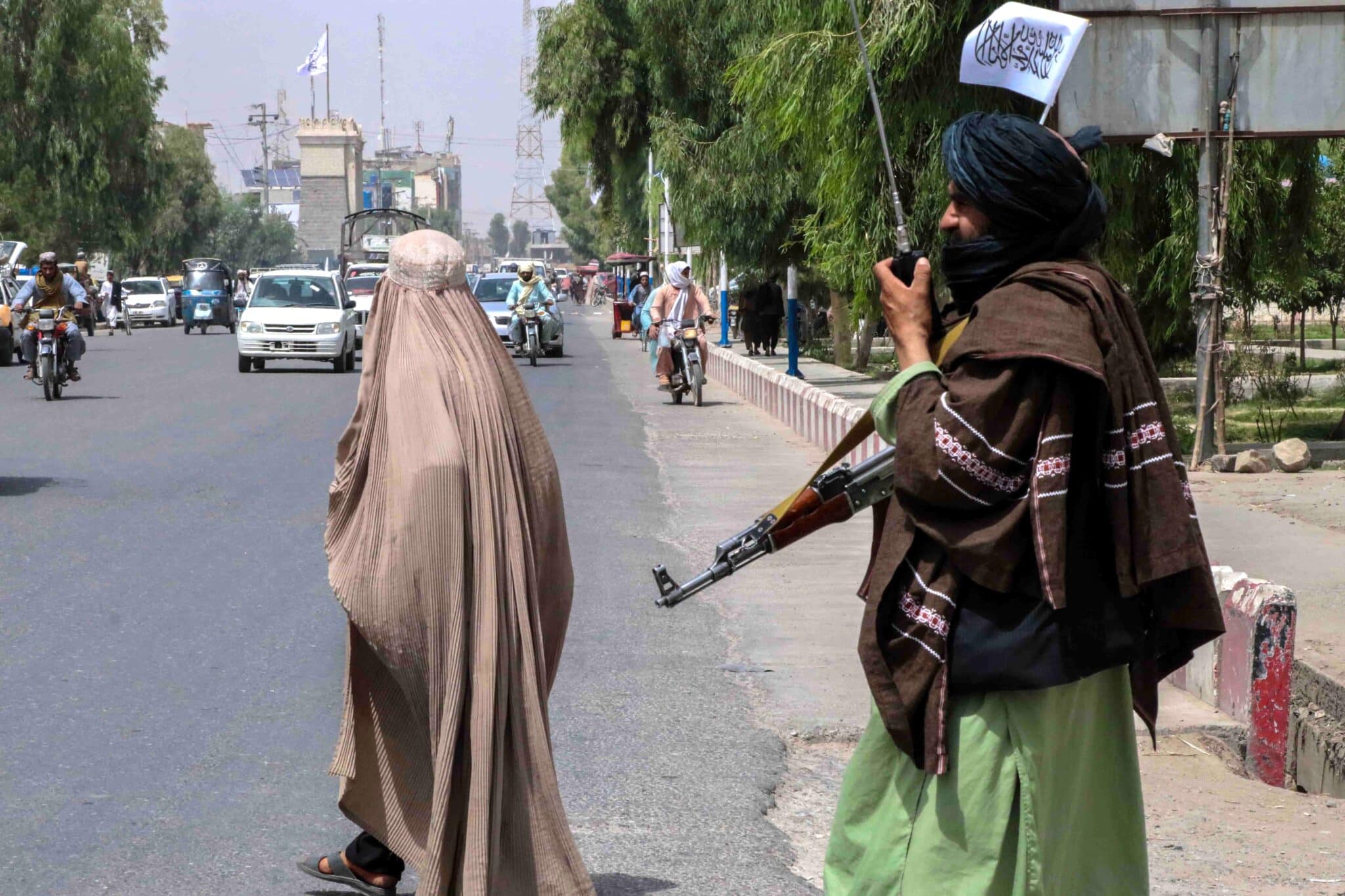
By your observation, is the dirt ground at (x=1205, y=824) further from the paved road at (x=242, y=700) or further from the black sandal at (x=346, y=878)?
the black sandal at (x=346, y=878)

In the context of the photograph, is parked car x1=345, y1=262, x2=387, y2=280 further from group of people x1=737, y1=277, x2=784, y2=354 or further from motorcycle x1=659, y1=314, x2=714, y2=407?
motorcycle x1=659, y1=314, x2=714, y2=407

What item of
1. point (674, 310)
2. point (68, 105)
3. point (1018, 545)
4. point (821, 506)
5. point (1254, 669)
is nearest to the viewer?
point (1018, 545)

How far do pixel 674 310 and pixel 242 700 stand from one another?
46.4 feet

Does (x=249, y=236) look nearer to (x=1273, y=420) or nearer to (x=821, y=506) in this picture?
(x=1273, y=420)

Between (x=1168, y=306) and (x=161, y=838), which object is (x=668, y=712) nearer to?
(x=161, y=838)

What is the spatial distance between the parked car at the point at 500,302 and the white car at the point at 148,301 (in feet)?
67.7

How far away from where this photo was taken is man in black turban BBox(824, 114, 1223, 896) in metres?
2.40

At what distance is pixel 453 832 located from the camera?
3582 millimetres

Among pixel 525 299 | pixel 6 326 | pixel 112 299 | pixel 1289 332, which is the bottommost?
pixel 1289 332

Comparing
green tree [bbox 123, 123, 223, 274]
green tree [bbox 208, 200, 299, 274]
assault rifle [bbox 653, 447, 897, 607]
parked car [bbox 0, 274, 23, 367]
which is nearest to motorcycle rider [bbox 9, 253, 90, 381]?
parked car [bbox 0, 274, 23, 367]

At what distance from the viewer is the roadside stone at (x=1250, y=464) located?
1232cm

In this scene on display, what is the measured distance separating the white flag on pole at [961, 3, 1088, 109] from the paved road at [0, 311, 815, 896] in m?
2.00

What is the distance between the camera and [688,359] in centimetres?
1950

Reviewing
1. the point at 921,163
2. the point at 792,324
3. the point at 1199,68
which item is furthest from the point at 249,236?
the point at 1199,68
